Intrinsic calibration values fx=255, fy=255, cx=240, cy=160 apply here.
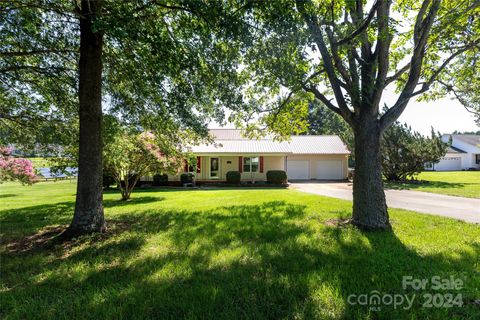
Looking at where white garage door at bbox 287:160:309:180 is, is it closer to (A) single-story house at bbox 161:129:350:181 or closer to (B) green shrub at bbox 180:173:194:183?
(A) single-story house at bbox 161:129:350:181

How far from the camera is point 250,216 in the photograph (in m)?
7.61

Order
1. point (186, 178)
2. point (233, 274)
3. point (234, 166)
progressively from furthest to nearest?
point (234, 166) < point (186, 178) < point (233, 274)

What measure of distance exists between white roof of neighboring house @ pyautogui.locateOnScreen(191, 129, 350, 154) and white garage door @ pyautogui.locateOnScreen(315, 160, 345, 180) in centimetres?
122

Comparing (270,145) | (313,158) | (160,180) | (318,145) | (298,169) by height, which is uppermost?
(318,145)

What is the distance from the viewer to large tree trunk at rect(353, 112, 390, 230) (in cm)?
597

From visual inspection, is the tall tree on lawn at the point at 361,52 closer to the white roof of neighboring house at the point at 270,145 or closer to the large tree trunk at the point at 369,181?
the large tree trunk at the point at 369,181

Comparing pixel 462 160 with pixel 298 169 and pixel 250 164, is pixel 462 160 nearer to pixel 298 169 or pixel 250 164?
pixel 298 169

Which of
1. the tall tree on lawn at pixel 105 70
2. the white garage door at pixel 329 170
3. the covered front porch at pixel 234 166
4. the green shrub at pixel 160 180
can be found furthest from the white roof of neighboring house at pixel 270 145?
the tall tree on lawn at pixel 105 70

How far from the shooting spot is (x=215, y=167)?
2284 cm

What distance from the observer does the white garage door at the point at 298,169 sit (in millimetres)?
26281

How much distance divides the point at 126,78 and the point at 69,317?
6.30m

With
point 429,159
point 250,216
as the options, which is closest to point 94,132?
point 250,216

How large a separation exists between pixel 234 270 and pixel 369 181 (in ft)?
13.3

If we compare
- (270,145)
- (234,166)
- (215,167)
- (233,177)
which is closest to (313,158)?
(270,145)
